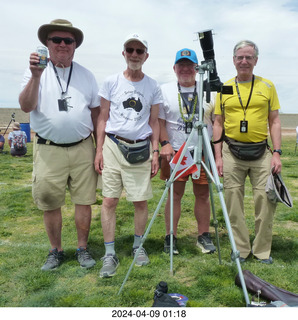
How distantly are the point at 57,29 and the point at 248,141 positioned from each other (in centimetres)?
252

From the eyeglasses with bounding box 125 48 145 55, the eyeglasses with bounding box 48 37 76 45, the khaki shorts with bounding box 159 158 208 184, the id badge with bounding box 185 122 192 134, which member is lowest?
the khaki shorts with bounding box 159 158 208 184

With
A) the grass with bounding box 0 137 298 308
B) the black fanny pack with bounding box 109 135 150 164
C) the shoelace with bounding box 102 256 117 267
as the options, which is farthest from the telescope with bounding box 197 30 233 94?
the shoelace with bounding box 102 256 117 267

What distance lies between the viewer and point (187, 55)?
4.02m

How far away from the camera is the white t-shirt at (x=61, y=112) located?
3.67m

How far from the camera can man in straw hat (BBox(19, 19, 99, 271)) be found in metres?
3.68

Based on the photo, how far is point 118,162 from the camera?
13.1 ft

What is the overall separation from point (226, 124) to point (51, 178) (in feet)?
7.13

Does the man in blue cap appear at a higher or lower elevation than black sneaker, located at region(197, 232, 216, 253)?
higher

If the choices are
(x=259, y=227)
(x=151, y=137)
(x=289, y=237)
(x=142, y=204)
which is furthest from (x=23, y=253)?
(x=289, y=237)

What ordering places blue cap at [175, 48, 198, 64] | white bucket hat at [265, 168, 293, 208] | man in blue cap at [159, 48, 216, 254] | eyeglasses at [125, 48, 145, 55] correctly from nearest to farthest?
eyeglasses at [125, 48, 145, 55], white bucket hat at [265, 168, 293, 208], blue cap at [175, 48, 198, 64], man in blue cap at [159, 48, 216, 254]

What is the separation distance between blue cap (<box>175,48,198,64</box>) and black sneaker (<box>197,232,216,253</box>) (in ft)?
7.45

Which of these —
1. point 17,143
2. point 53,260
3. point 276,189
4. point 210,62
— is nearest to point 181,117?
point 210,62

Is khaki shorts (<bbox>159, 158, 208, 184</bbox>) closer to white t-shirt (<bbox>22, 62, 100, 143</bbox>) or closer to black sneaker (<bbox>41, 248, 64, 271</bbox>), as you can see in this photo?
white t-shirt (<bbox>22, 62, 100, 143</bbox>)
